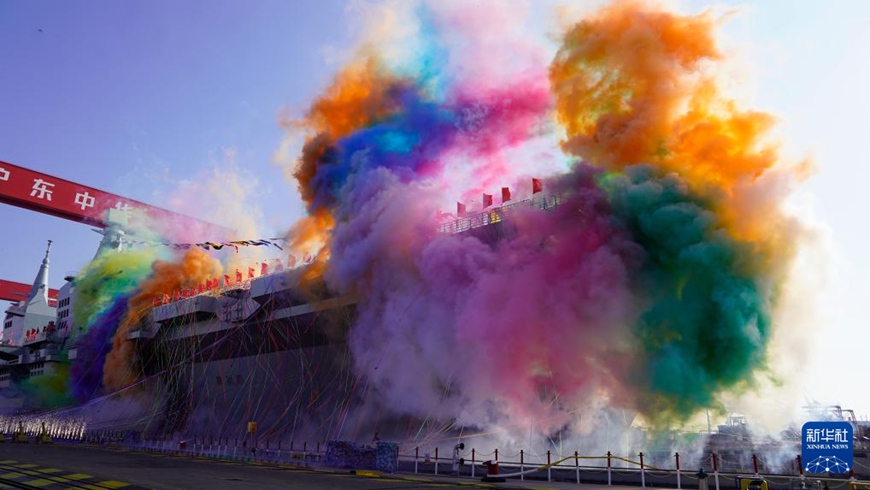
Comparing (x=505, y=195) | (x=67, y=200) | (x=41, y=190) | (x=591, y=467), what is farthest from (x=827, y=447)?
(x=67, y=200)

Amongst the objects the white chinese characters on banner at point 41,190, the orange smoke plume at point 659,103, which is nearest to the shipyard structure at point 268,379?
the orange smoke plume at point 659,103

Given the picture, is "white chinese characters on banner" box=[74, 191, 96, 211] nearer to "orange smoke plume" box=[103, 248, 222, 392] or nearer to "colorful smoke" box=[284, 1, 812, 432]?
"orange smoke plume" box=[103, 248, 222, 392]

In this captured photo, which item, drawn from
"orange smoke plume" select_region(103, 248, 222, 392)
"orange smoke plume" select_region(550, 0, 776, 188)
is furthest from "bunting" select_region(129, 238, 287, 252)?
"orange smoke plume" select_region(550, 0, 776, 188)

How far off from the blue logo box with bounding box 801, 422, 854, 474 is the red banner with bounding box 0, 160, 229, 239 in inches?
2446

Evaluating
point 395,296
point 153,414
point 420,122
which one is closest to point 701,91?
point 420,122

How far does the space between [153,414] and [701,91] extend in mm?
48557

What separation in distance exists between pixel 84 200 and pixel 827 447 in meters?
66.2

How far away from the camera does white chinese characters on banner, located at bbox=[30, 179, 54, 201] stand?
185 ft

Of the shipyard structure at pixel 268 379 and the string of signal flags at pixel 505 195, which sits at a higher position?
the string of signal flags at pixel 505 195

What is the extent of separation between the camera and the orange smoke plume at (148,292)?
2062 inches

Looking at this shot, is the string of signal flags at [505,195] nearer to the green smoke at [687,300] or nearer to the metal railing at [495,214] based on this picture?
the metal railing at [495,214]

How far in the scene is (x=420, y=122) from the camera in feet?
96.6

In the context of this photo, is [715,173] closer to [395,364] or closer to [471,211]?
[471,211]

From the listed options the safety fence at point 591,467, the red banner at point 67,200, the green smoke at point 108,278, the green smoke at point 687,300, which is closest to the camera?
the safety fence at point 591,467
